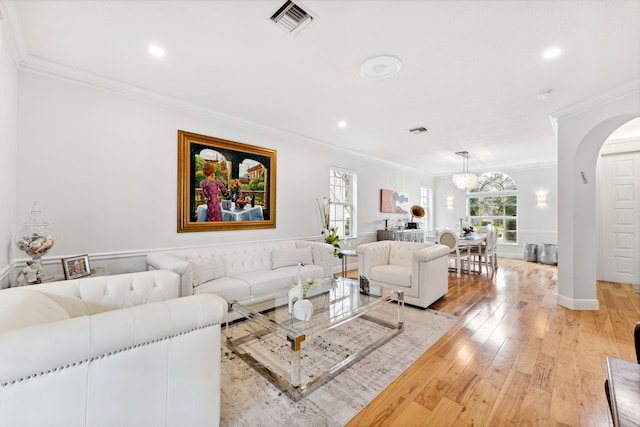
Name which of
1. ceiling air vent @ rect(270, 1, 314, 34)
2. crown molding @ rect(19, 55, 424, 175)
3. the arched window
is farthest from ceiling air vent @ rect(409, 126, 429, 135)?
the arched window

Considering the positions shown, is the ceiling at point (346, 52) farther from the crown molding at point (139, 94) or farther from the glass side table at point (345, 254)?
the glass side table at point (345, 254)

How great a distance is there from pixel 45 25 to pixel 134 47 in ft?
1.89

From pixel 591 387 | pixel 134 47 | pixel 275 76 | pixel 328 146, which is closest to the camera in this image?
pixel 591 387

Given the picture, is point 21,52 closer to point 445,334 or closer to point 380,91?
point 380,91

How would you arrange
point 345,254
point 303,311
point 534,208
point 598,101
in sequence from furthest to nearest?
point 534,208 < point 345,254 < point 598,101 < point 303,311

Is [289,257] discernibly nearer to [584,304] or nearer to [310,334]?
[310,334]

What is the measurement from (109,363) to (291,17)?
232 cm

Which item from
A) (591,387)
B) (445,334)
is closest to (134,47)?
(445,334)

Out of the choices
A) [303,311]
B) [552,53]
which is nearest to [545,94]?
[552,53]

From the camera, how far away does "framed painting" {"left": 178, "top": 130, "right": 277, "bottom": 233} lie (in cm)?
346

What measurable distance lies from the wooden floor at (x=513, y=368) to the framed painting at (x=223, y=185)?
2.88 metres

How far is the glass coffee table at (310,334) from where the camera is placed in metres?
1.99

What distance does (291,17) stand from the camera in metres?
1.94

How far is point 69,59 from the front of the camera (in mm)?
2490
